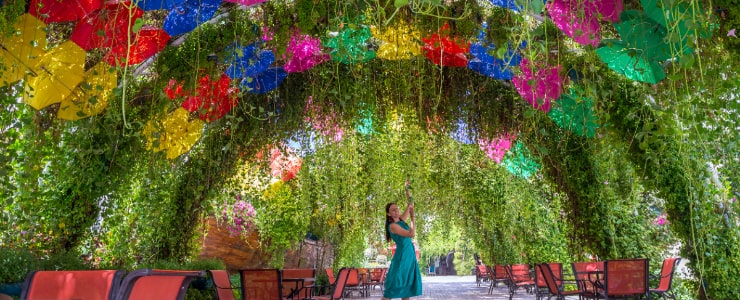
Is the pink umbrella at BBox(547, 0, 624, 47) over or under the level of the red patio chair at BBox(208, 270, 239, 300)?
over

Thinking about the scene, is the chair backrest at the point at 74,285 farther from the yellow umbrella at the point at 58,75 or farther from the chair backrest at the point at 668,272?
the chair backrest at the point at 668,272

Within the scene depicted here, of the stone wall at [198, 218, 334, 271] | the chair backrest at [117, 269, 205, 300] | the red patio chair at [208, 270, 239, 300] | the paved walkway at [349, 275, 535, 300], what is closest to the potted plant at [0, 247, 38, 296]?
the red patio chair at [208, 270, 239, 300]

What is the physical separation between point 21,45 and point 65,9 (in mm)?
444

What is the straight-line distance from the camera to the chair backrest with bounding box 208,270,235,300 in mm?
4922

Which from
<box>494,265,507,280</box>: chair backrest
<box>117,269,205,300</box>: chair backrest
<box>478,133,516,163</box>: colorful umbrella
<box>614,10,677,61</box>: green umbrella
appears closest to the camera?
<box>117,269,205,300</box>: chair backrest

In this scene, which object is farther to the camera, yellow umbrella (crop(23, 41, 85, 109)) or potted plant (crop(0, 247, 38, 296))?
yellow umbrella (crop(23, 41, 85, 109))

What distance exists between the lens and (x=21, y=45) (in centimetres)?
395

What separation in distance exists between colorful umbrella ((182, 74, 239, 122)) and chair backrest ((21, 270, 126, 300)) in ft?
11.2

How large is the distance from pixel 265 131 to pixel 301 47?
1.48m

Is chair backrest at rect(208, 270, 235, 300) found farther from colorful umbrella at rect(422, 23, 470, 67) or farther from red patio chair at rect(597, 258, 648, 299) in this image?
red patio chair at rect(597, 258, 648, 299)

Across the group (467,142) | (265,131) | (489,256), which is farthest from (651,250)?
(489,256)

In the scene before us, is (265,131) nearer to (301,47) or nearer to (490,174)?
(301,47)

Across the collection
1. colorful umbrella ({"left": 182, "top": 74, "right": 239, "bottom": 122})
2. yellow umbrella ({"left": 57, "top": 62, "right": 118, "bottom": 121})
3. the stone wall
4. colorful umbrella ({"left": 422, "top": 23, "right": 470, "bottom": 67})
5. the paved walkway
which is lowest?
the paved walkway

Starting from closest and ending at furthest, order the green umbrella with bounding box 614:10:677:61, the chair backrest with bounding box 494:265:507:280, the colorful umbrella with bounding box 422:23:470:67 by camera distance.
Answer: the green umbrella with bounding box 614:10:677:61 → the colorful umbrella with bounding box 422:23:470:67 → the chair backrest with bounding box 494:265:507:280
